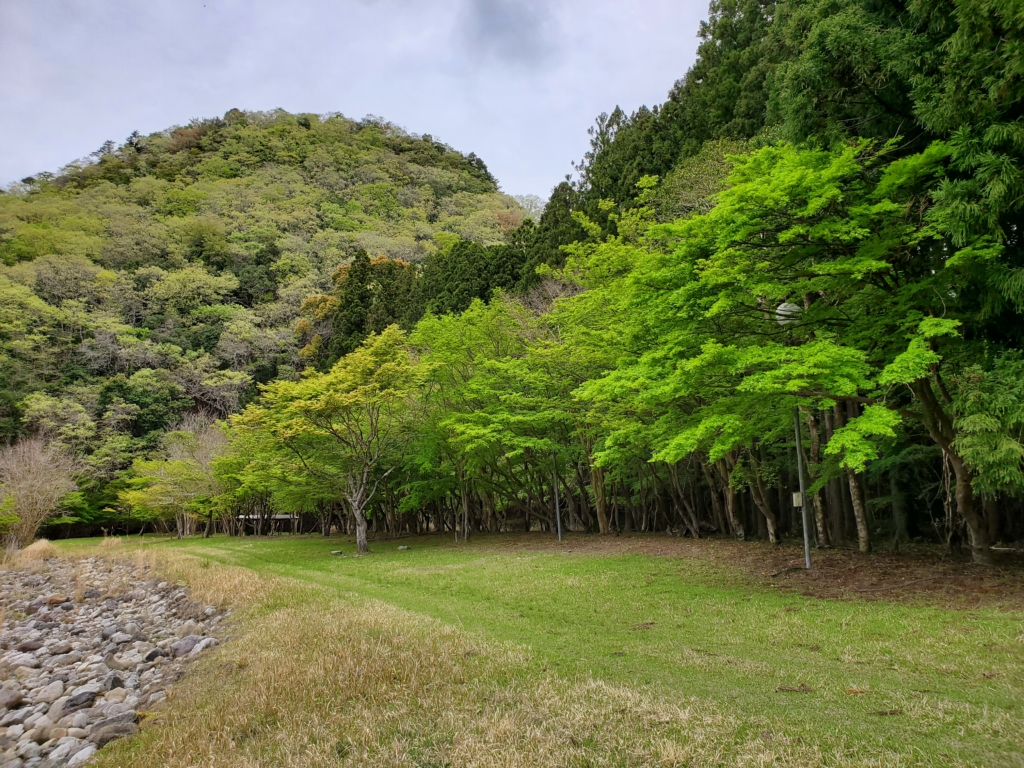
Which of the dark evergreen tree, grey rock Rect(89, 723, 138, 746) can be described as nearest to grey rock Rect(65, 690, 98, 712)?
grey rock Rect(89, 723, 138, 746)

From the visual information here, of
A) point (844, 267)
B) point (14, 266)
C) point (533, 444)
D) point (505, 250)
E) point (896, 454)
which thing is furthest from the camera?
point (14, 266)

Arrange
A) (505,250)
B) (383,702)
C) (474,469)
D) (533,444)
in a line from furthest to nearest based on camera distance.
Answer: (505,250) < (474,469) < (533,444) < (383,702)

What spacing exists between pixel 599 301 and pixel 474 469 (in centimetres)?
912

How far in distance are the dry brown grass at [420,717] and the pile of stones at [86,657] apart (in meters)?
0.95

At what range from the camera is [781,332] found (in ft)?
33.1

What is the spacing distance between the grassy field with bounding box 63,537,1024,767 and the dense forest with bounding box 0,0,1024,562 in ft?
8.07

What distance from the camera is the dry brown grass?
154 inches

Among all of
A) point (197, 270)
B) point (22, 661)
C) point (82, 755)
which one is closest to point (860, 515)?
point (82, 755)

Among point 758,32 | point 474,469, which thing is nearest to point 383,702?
point 474,469


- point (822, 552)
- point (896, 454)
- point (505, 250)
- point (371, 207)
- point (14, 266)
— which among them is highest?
point (371, 207)

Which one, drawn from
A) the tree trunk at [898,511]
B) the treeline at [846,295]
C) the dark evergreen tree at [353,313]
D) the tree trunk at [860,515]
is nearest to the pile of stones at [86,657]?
the treeline at [846,295]

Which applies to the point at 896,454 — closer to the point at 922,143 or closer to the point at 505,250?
the point at 922,143

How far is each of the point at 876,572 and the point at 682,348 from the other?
19.4 ft

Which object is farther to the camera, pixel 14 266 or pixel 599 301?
pixel 14 266
